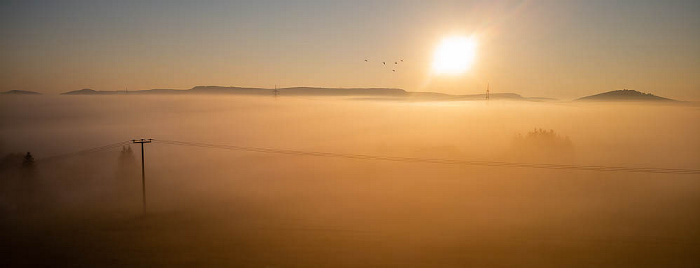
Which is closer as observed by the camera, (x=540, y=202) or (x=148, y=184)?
(x=540, y=202)

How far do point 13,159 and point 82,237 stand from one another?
68119mm

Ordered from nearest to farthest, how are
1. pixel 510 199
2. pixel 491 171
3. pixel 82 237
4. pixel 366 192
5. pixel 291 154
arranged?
1. pixel 82 237
2. pixel 510 199
3. pixel 366 192
4. pixel 491 171
5. pixel 291 154

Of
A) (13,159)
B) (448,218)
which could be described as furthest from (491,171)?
(13,159)

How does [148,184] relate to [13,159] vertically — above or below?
below

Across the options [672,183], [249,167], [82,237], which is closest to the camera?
[82,237]

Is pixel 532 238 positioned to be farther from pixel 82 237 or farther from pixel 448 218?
pixel 82 237

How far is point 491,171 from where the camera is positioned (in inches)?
4759

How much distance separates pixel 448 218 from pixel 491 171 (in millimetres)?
58212

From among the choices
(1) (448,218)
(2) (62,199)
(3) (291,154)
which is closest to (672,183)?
(1) (448,218)

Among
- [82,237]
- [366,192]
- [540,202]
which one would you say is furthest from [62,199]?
[540,202]

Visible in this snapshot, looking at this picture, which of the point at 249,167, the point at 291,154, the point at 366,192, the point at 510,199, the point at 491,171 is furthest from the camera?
the point at 291,154

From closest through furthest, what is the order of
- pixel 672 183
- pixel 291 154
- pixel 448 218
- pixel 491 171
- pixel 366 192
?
pixel 448 218, pixel 366 192, pixel 672 183, pixel 491 171, pixel 291 154

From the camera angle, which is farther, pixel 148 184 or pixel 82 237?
pixel 148 184

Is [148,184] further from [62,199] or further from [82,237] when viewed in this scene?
[82,237]
